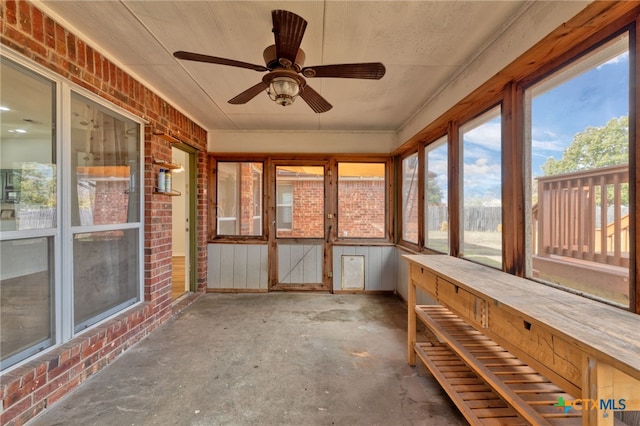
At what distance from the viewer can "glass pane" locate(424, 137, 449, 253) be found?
3.01 meters

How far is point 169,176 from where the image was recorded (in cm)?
303

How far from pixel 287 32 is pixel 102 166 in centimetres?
205

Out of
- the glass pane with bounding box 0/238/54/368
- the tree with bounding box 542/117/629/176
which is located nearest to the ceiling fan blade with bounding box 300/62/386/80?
the tree with bounding box 542/117/629/176

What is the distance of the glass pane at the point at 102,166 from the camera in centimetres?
210

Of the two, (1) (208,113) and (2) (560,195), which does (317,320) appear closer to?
(2) (560,195)

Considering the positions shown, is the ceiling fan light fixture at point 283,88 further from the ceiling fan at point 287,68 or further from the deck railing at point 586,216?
the deck railing at point 586,216

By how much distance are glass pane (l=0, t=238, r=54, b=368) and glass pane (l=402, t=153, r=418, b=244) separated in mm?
3743

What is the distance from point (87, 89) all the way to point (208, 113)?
1.54m

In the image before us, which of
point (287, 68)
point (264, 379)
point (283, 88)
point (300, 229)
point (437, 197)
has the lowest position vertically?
point (264, 379)

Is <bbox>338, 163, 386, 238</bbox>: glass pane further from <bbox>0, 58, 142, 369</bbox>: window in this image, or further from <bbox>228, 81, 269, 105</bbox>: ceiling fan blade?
<bbox>0, 58, 142, 369</bbox>: window

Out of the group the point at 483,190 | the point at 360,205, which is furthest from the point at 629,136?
the point at 360,205

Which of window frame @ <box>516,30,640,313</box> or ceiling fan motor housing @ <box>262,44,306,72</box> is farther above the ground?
ceiling fan motor housing @ <box>262,44,306,72</box>

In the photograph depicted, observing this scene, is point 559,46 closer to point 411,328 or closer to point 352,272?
point 411,328

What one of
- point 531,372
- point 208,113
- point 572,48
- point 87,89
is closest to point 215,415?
point 531,372
